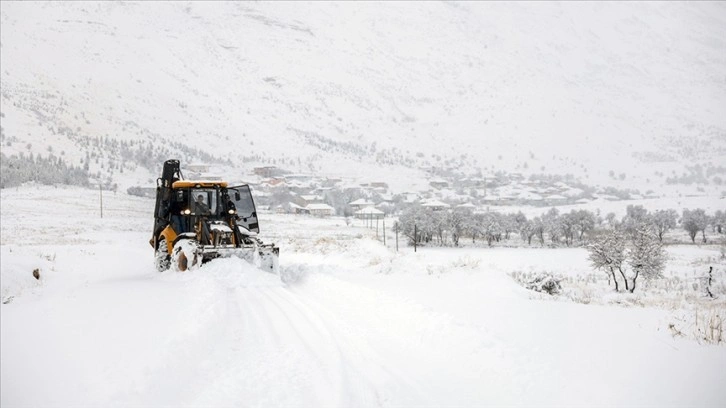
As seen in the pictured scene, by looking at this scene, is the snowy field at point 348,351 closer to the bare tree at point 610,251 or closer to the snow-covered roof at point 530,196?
the bare tree at point 610,251

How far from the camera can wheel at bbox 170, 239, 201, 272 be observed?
47.5 feet

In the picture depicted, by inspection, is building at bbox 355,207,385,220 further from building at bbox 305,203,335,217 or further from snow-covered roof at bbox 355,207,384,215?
building at bbox 305,203,335,217

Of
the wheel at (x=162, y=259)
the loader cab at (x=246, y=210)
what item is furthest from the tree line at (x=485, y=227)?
the wheel at (x=162, y=259)

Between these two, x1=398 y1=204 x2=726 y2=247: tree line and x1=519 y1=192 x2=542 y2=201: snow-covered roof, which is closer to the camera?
x1=398 y1=204 x2=726 y2=247: tree line

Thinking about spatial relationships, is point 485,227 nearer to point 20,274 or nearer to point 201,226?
point 201,226

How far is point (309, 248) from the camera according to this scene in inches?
1329

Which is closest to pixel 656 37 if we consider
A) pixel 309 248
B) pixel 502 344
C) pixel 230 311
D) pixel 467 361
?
pixel 502 344

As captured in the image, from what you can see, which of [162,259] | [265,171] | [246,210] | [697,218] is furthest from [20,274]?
[265,171]

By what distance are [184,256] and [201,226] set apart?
1518 mm

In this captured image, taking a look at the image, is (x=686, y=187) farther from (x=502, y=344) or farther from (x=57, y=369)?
(x=57, y=369)

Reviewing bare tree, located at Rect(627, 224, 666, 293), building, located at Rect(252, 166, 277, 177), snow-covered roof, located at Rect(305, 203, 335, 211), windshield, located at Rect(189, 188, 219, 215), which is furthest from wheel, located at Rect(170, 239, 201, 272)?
building, located at Rect(252, 166, 277, 177)

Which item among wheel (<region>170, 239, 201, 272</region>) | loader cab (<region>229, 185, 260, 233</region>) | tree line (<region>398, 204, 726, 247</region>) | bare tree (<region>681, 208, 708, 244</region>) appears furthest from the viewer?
tree line (<region>398, 204, 726, 247</region>)

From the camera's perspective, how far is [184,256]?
49.0 ft

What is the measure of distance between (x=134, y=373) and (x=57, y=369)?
0.73 m
